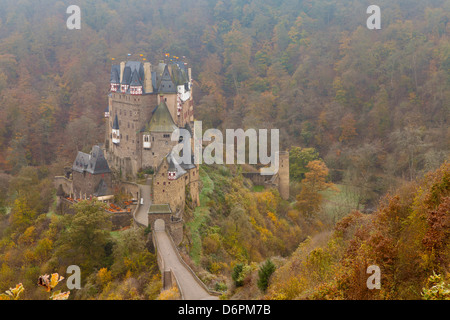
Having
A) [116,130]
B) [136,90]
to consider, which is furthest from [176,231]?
[116,130]

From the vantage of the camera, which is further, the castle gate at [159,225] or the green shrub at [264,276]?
Answer: the castle gate at [159,225]

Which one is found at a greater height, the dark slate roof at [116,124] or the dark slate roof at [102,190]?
the dark slate roof at [116,124]

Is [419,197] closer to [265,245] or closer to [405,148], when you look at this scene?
[265,245]

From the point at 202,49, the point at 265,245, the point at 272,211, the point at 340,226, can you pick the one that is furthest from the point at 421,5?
the point at 340,226

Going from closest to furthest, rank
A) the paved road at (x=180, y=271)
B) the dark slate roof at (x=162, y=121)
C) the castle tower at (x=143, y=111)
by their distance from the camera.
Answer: the paved road at (x=180, y=271) < the dark slate roof at (x=162, y=121) < the castle tower at (x=143, y=111)

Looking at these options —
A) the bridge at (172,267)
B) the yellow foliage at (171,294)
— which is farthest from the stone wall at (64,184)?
the yellow foliage at (171,294)

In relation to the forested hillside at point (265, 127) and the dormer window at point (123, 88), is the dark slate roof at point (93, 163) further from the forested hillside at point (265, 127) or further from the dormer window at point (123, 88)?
the dormer window at point (123, 88)
